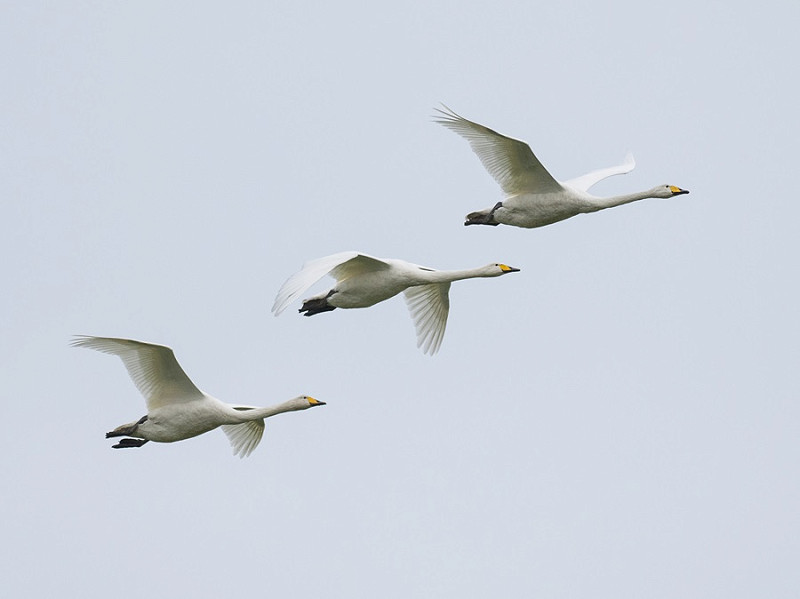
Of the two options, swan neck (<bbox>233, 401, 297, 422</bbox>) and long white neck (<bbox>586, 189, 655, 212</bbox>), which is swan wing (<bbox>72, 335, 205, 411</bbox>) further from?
long white neck (<bbox>586, 189, 655, 212</bbox>)

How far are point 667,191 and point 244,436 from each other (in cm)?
802

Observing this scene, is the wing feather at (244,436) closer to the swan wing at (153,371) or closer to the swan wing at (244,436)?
the swan wing at (244,436)

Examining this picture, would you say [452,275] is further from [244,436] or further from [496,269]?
[244,436]

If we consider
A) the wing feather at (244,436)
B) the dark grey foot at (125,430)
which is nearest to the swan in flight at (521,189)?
the wing feather at (244,436)

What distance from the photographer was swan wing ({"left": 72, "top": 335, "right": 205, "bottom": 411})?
30.4 m

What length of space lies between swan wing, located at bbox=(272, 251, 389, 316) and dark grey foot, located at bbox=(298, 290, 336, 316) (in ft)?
1.63

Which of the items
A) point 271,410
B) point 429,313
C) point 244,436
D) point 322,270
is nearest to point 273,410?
point 271,410

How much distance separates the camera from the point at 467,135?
31.0 meters

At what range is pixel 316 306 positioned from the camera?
32188 mm

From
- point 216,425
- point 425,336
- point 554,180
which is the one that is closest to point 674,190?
point 554,180

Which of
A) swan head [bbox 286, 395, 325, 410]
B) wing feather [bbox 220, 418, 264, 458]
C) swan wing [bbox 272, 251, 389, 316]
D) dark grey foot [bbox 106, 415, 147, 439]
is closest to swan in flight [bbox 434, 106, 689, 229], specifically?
swan wing [bbox 272, 251, 389, 316]

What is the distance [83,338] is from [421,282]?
5262mm

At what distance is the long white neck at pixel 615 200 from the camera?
31.8m

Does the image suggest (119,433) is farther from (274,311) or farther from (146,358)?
(274,311)
